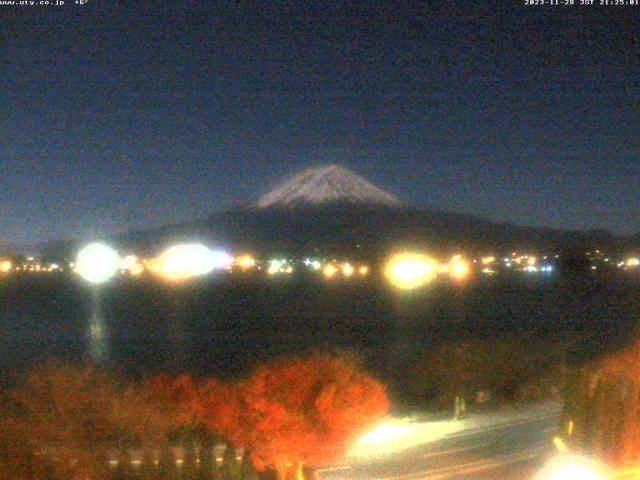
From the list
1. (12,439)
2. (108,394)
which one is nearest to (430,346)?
(108,394)

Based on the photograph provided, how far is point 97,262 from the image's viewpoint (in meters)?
22.7

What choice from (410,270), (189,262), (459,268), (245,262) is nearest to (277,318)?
(410,270)

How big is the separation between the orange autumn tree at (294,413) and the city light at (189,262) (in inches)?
584

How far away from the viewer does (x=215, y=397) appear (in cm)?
496

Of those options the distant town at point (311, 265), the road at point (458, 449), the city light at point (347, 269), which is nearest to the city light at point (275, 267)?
the distant town at point (311, 265)

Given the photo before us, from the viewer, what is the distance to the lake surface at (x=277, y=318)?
8.88 m

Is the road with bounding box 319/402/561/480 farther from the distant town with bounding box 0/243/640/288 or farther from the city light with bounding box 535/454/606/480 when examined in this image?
the distant town with bounding box 0/243/640/288

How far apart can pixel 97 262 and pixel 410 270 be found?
892 centimetres

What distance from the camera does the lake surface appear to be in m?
8.88

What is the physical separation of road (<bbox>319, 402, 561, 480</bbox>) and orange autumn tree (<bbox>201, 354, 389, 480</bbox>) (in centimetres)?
14

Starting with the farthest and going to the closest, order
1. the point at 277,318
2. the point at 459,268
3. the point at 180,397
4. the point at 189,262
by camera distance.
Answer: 1. the point at 189,262
2. the point at 459,268
3. the point at 277,318
4. the point at 180,397

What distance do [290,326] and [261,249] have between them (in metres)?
Result: 11.4

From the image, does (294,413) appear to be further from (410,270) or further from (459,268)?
(459,268)

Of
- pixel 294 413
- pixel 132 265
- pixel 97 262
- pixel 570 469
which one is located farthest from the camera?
pixel 97 262
